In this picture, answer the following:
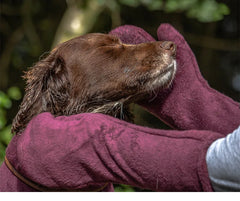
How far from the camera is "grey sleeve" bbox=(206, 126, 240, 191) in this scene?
1.04m

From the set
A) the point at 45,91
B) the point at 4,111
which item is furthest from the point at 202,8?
the point at 4,111

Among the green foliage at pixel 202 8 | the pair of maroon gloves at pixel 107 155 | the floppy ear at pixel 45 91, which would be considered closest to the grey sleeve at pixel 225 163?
the pair of maroon gloves at pixel 107 155

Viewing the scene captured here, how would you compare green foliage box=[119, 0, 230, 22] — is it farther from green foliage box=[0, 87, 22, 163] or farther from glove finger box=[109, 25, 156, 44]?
green foliage box=[0, 87, 22, 163]

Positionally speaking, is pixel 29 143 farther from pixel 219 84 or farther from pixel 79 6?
pixel 219 84

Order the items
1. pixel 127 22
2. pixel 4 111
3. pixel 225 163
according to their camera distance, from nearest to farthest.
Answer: pixel 225 163
pixel 4 111
pixel 127 22

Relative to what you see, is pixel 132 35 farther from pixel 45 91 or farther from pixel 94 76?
pixel 45 91

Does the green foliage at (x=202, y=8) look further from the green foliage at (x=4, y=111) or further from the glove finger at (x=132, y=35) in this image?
the green foliage at (x=4, y=111)

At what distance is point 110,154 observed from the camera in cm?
120

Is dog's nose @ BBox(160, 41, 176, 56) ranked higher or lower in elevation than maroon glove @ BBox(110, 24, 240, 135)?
higher

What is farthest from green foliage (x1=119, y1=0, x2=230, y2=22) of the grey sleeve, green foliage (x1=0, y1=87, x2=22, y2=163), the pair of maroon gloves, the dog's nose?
the grey sleeve

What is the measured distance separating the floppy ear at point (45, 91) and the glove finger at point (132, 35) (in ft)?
1.06

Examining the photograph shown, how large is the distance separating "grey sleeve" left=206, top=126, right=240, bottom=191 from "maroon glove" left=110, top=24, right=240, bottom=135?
1.79 feet

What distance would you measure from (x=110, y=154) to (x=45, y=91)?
0.83 m

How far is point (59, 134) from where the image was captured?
1.27 metres
